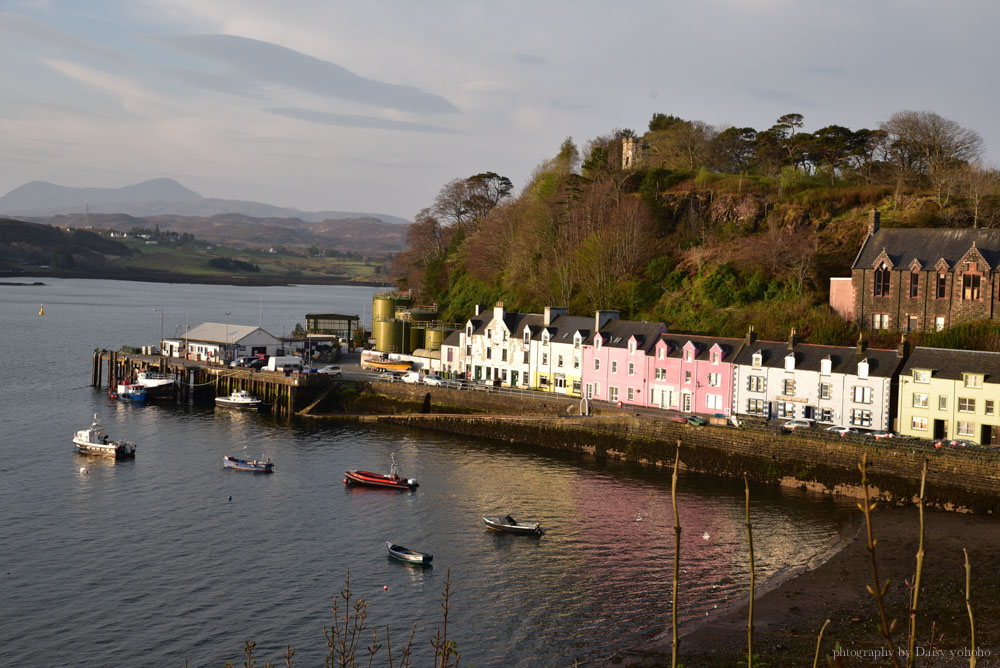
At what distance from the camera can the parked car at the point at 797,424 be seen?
176 ft

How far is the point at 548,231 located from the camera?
97.6 meters

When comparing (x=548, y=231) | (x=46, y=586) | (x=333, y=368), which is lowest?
(x=46, y=586)

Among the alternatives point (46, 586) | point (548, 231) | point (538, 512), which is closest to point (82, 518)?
point (46, 586)

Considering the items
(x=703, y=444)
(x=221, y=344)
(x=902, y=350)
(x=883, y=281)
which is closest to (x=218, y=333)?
(x=221, y=344)

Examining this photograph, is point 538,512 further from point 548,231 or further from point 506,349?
point 548,231

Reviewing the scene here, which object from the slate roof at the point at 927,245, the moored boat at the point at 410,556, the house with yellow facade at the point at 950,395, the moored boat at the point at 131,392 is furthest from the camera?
the moored boat at the point at 131,392

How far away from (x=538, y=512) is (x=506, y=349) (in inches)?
1241

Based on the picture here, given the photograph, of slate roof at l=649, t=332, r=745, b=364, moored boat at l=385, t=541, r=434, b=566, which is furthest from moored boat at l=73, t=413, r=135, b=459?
slate roof at l=649, t=332, r=745, b=364

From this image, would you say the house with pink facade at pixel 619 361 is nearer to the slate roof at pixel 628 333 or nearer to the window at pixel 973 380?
the slate roof at pixel 628 333

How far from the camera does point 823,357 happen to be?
2233 inches

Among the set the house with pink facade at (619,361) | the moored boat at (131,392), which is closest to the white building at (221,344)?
the moored boat at (131,392)

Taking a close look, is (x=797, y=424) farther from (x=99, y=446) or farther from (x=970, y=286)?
(x=99, y=446)

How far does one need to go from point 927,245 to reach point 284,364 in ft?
187

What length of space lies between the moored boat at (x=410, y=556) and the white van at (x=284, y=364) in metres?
47.3
